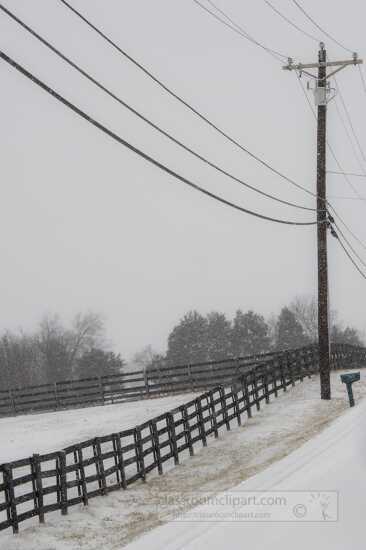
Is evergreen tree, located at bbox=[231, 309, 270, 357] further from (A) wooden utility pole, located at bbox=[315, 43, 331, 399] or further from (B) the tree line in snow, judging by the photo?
(A) wooden utility pole, located at bbox=[315, 43, 331, 399]

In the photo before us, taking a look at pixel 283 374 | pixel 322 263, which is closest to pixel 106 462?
pixel 283 374

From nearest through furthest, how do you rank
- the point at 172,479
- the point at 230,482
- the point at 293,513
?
the point at 293,513 < the point at 230,482 < the point at 172,479

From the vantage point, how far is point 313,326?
120m

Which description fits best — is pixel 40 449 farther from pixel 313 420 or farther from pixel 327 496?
pixel 327 496

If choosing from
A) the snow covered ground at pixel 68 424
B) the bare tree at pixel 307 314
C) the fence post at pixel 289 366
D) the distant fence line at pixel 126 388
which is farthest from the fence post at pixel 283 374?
the bare tree at pixel 307 314

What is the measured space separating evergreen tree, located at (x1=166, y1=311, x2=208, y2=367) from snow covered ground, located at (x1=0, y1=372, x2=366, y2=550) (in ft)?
194

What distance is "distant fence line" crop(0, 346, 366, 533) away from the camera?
44.8 ft

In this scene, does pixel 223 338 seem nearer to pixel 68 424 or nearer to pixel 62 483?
pixel 68 424

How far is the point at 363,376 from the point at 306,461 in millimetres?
18927

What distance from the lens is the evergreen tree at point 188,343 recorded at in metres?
82.4

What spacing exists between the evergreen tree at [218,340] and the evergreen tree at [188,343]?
1243mm

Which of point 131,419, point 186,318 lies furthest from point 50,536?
point 186,318
